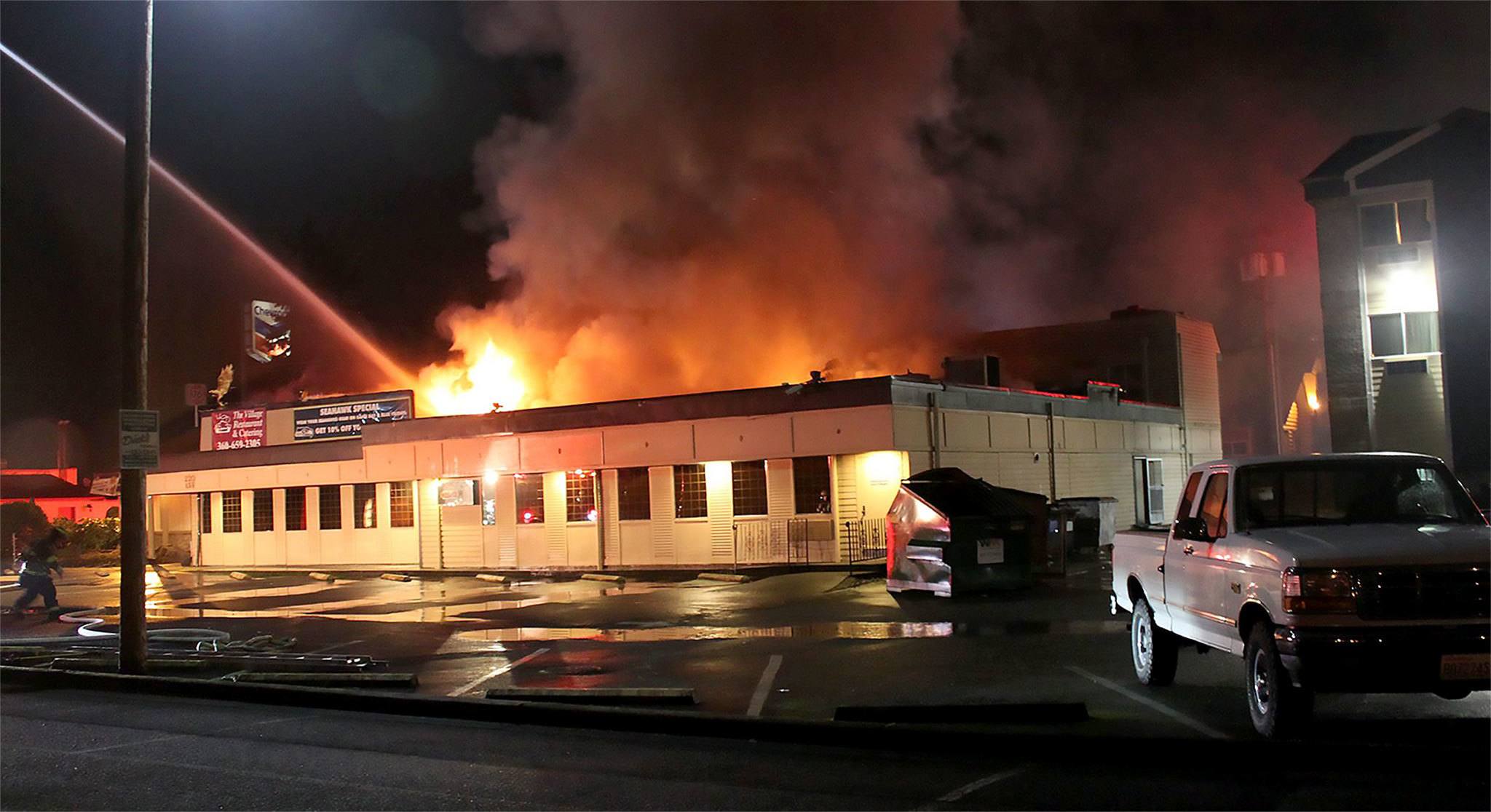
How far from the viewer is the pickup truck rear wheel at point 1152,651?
810 centimetres

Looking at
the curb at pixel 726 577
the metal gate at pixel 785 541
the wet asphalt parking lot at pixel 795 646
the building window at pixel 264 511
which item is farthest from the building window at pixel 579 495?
the building window at pixel 264 511

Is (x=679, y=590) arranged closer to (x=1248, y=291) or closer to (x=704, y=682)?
(x=704, y=682)

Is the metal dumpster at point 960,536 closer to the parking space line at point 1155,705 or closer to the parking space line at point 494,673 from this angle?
the parking space line at point 1155,705

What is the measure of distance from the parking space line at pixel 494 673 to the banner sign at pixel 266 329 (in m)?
26.8

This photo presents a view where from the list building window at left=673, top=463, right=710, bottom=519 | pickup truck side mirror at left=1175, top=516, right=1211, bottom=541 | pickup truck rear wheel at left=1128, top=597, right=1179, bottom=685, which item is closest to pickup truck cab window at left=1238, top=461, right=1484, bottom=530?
pickup truck side mirror at left=1175, top=516, right=1211, bottom=541

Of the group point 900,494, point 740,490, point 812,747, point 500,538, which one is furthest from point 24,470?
point 812,747

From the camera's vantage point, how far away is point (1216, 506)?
24.1 feet

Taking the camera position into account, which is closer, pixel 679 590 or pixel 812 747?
pixel 812 747

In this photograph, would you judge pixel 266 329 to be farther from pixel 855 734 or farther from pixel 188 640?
pixel 855 734

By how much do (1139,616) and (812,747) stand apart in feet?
10.3

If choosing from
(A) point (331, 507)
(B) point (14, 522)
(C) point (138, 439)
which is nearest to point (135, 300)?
(C) point (138, 439)

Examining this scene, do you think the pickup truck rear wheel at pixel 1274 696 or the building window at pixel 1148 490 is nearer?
the pickup truck rear wheel at pixel 1274 696

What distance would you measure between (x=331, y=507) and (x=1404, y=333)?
85.3ft

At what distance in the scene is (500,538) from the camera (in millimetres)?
23156
